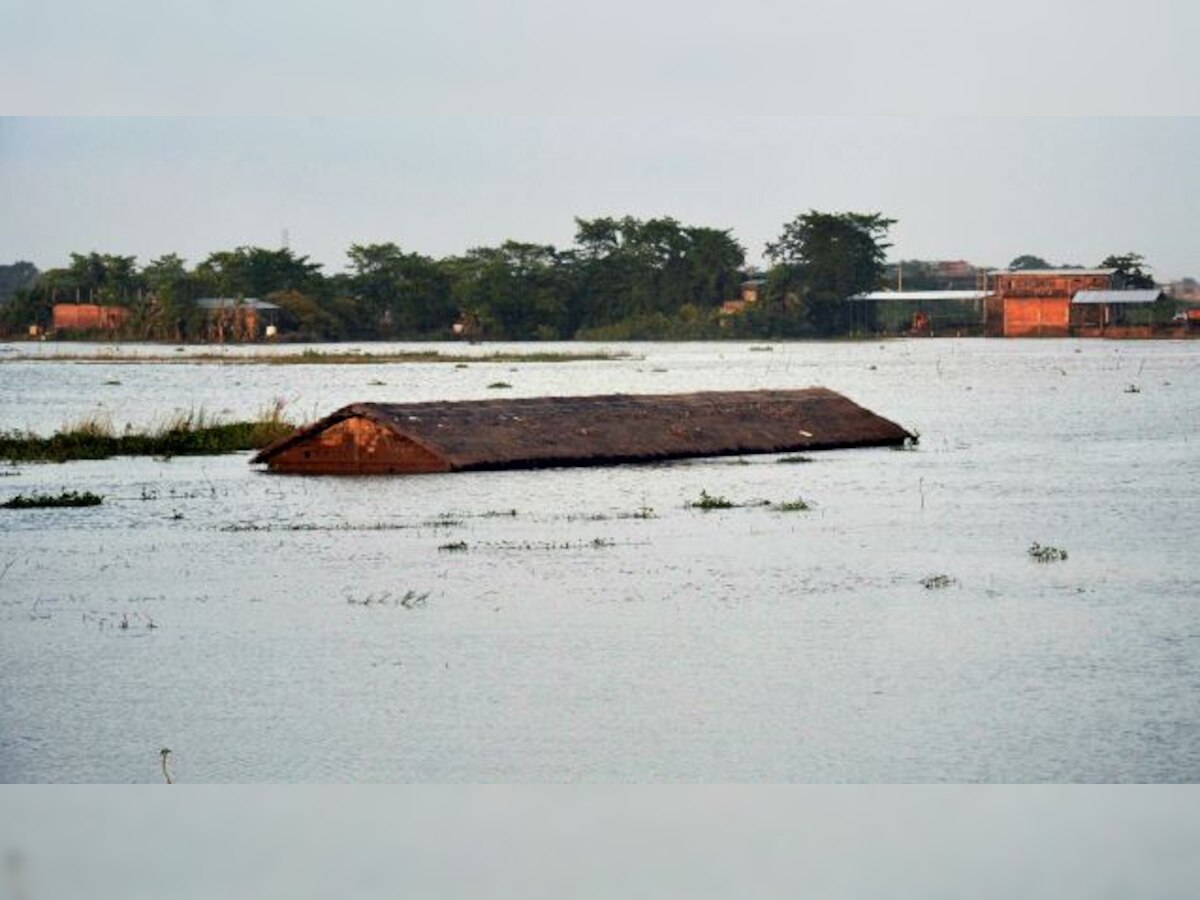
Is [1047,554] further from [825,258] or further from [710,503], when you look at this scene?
[825,258]

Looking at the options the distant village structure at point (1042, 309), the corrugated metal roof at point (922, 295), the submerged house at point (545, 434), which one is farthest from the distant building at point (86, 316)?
the submerged house at point (545, 434)

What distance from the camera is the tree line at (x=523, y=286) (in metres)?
38.8

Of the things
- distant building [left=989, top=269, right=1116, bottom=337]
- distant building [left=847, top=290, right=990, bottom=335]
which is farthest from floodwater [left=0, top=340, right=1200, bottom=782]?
distant building [left=989, top=269, right=1116, bottom=337]

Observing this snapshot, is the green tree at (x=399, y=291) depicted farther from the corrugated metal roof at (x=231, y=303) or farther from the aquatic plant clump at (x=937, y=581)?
the aquatic plant clump at (x=937, y=581)

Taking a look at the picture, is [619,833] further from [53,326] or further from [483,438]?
[53,326]

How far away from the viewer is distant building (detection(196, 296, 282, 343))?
43.5 m

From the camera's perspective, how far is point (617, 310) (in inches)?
2157

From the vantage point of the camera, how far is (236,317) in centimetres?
4641

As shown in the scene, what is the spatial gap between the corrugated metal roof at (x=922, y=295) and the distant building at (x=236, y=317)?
43.9 feet

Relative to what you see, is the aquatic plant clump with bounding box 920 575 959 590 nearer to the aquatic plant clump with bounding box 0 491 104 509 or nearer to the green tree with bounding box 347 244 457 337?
the aquatic plant clump with bounding box 0 491 104 509

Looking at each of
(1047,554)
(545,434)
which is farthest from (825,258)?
(1047,554)

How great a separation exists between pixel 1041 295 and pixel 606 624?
186ft

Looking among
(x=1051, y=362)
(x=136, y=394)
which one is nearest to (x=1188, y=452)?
(x=136, y=394)

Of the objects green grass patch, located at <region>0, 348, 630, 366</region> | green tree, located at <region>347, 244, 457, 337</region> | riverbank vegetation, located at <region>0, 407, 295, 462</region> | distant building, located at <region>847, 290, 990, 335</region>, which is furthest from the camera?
distant building, located at <region>847, 290, 990, 335</region>
